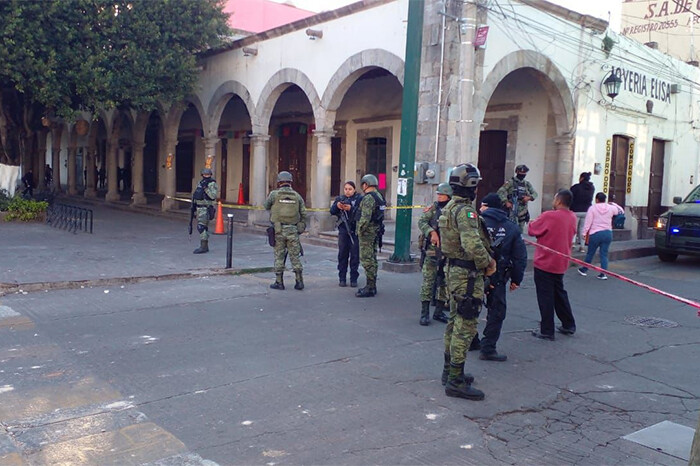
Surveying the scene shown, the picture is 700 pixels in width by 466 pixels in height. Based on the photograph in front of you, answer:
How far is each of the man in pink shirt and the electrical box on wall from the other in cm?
454

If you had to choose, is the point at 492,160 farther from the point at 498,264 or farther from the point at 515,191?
the point at 498,264

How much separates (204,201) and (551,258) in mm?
7695

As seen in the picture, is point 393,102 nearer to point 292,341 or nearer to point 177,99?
point 177,99

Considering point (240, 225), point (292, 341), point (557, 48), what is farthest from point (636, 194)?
point (292, 341)

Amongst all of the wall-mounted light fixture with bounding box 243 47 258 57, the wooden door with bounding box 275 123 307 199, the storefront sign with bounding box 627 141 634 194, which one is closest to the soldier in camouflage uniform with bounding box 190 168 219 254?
the wall-mounted light fixture with bounding box 243 47 258 57

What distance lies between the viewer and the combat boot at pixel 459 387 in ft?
16.0

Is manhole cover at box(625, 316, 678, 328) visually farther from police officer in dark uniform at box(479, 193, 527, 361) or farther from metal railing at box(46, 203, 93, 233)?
metal railing at box(46, 203, 93, 233)

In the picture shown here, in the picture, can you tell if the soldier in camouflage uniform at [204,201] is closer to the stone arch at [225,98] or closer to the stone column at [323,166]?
the stone column at [323,166]

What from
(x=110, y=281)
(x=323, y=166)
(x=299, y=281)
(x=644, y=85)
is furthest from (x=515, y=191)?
(x=644, y=85)

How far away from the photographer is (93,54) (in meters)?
16.0

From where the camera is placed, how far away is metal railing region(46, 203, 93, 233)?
15.8 metres

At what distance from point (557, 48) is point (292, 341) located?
1040 cm

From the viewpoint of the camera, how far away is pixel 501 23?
1223 cm

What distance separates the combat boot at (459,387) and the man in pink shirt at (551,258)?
89.8 inches
